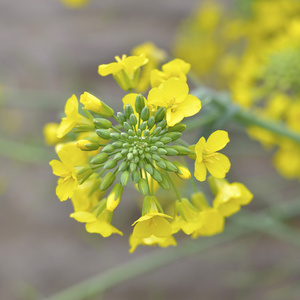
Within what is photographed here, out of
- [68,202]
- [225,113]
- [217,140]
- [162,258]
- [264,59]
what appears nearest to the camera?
[217,140]

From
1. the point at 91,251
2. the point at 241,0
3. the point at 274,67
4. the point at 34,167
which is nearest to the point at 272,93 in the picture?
the point at 274,67

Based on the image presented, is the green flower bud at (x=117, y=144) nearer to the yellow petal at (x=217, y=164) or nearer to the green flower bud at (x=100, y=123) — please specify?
the green flower bud at (x=100, y=123)

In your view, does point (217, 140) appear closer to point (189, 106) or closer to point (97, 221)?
point (189, 106)

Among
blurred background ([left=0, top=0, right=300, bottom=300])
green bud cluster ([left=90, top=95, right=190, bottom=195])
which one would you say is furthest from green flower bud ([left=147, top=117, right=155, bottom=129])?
blurred background ([left=0, top=0, right=300, bottom=300])

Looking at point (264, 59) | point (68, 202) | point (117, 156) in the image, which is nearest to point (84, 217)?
point (117, 156)

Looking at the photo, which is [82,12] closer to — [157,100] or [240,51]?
[240,51]

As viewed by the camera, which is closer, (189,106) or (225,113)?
(189,106)

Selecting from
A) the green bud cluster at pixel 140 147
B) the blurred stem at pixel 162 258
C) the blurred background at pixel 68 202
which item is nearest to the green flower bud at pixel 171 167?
the green bud cluster at pixel 140 147
